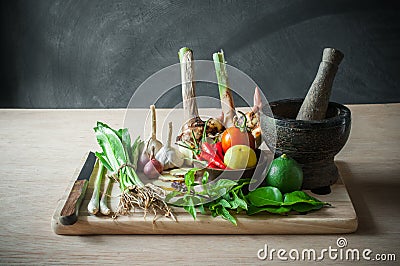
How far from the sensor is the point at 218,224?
4.18ft

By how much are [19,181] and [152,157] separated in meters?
0.35

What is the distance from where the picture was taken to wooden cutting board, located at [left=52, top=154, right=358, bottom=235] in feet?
4.15

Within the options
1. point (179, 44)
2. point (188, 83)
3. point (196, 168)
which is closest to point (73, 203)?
point (196, 168)

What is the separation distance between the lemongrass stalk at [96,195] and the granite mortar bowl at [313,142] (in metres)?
0.42

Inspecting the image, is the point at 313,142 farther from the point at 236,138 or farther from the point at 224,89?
the point at 224,89

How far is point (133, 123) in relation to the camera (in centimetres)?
170

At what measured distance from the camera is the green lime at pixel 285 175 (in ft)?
4.43

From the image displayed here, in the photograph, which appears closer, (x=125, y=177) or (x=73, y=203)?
(x=73, y=203)

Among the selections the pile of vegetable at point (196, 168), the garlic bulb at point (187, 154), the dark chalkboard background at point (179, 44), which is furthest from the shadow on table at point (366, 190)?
the dark chalkboard background at point (179, 44)

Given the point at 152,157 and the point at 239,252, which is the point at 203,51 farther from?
the point at 239,252

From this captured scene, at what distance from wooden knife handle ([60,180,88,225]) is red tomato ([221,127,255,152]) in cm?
36

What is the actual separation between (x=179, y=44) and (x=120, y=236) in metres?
1.58

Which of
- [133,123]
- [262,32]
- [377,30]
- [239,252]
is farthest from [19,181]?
[377,30]

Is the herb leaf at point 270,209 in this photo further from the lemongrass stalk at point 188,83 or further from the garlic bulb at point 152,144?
the lemongrass stalk at point 188,83
